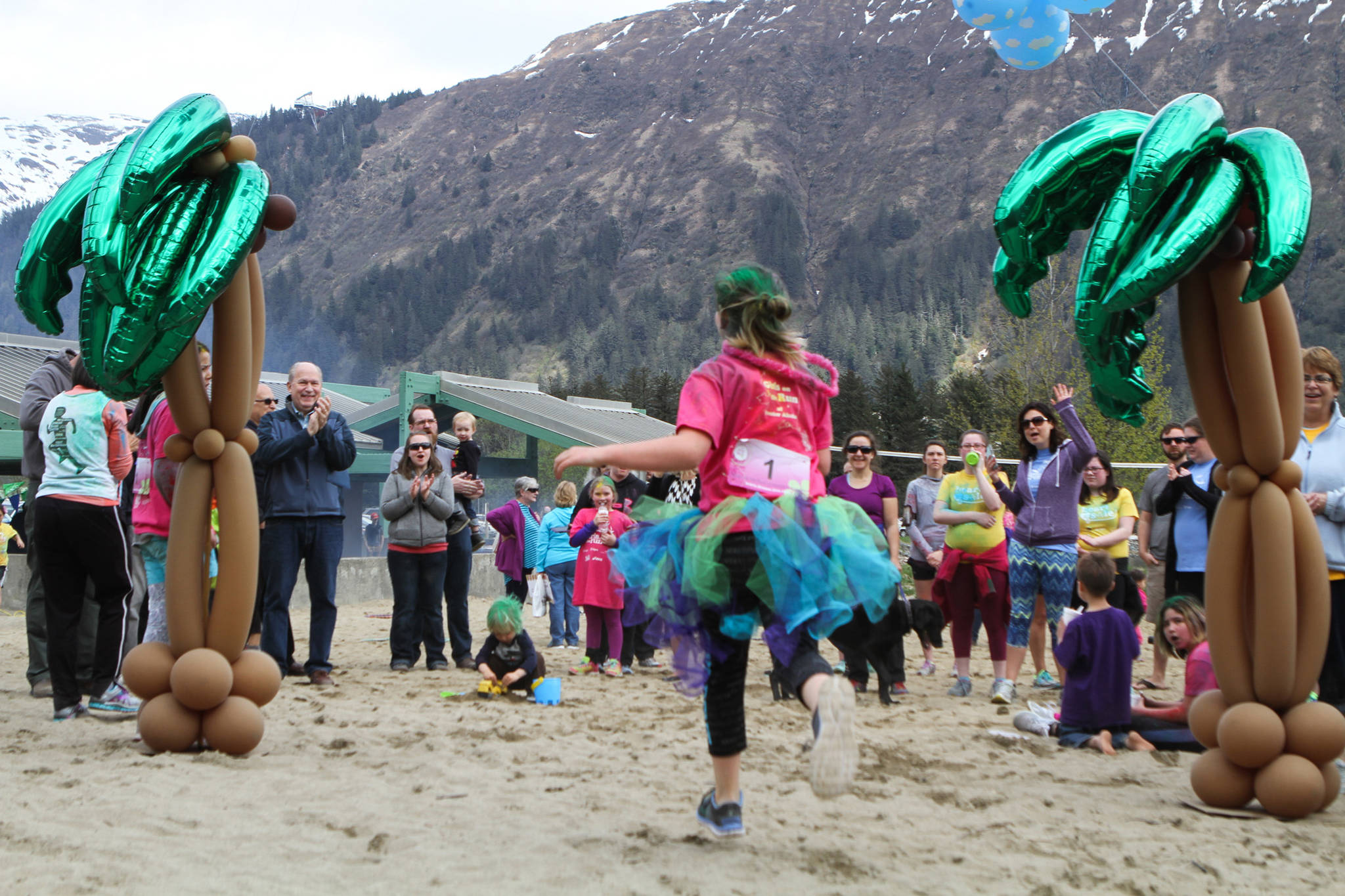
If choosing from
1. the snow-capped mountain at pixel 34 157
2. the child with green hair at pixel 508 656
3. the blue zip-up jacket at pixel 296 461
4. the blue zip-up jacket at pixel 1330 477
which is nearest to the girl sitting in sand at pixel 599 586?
the child with green hair at pixel 508 656

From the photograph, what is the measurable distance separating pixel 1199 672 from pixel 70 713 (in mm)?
5349

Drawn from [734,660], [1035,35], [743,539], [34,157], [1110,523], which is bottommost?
[734,660]

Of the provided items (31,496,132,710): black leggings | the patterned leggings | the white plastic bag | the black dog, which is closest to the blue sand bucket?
the black dog

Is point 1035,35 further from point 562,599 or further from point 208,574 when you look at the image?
point 208,574

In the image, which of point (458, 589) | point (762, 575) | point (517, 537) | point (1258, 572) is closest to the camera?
point (762, 575)

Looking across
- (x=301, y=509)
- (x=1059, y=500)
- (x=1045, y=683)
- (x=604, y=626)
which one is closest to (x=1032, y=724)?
(x=1059, y=500)

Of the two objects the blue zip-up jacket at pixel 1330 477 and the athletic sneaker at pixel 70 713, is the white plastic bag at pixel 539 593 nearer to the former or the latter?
the athletic sneaker at pixel 70 713

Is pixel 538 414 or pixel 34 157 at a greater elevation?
pixel 34 157

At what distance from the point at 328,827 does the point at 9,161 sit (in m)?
186

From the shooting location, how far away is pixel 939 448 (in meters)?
8.86

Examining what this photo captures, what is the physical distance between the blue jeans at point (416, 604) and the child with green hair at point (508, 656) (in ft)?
3.73

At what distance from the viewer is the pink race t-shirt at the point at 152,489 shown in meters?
6.11

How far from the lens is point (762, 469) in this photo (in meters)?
3.63

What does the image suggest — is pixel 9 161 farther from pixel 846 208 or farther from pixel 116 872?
pixel 116 872
